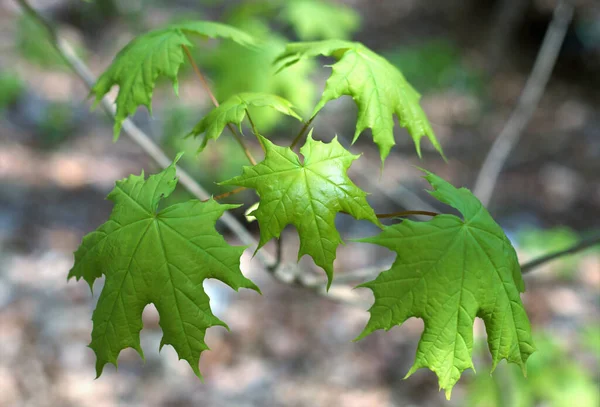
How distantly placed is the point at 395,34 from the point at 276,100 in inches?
314

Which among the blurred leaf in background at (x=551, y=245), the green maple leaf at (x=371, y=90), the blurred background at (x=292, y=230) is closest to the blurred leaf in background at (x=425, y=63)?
the blurred background at (x=292, y=230)

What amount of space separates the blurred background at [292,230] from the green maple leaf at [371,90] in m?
0.52

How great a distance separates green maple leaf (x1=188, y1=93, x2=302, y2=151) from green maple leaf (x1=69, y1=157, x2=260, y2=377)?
0.54 feet

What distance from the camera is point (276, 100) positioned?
132 centimetres

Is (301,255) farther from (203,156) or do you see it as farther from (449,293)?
(203,156)

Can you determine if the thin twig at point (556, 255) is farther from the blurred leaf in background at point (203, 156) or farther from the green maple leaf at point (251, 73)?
the blurred leaf in background at point (203, 156)

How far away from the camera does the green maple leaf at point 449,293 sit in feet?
3.69

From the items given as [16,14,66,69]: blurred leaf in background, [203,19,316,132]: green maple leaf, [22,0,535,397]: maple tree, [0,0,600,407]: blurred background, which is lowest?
[0,0,600,407]: blurred background

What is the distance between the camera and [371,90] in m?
1.35

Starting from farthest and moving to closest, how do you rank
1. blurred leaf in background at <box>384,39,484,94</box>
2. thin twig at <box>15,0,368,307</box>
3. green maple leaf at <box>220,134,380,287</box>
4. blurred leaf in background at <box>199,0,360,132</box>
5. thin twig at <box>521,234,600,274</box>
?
1. blurred leaf in background at <box>384,39,484,94</box>
2. blurred leaf in background at <box>199,0,360,132</box>
3. thin twig at <box>15,0,368,307</box>
4. thin twig at <box>521,234,600,274</box>
5. green maple leaf at <box>220,134,380,287</box>

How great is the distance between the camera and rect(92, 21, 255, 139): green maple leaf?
1.40m

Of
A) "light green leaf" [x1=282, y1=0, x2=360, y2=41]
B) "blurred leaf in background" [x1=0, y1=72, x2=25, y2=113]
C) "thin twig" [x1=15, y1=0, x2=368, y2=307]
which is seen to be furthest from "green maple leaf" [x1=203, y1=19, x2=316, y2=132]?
"blurred leaf in background" [x1=0, y1=72, x2=25, y2=113]

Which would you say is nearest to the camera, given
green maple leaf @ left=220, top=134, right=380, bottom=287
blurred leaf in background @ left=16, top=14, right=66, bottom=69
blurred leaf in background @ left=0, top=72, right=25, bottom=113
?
green maple leaf @ left=220, top=134, right=380, bottom=287

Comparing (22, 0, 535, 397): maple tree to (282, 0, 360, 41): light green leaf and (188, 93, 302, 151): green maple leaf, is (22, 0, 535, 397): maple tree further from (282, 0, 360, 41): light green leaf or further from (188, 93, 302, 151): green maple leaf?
(282, 0, 360, 41): light green leaf
